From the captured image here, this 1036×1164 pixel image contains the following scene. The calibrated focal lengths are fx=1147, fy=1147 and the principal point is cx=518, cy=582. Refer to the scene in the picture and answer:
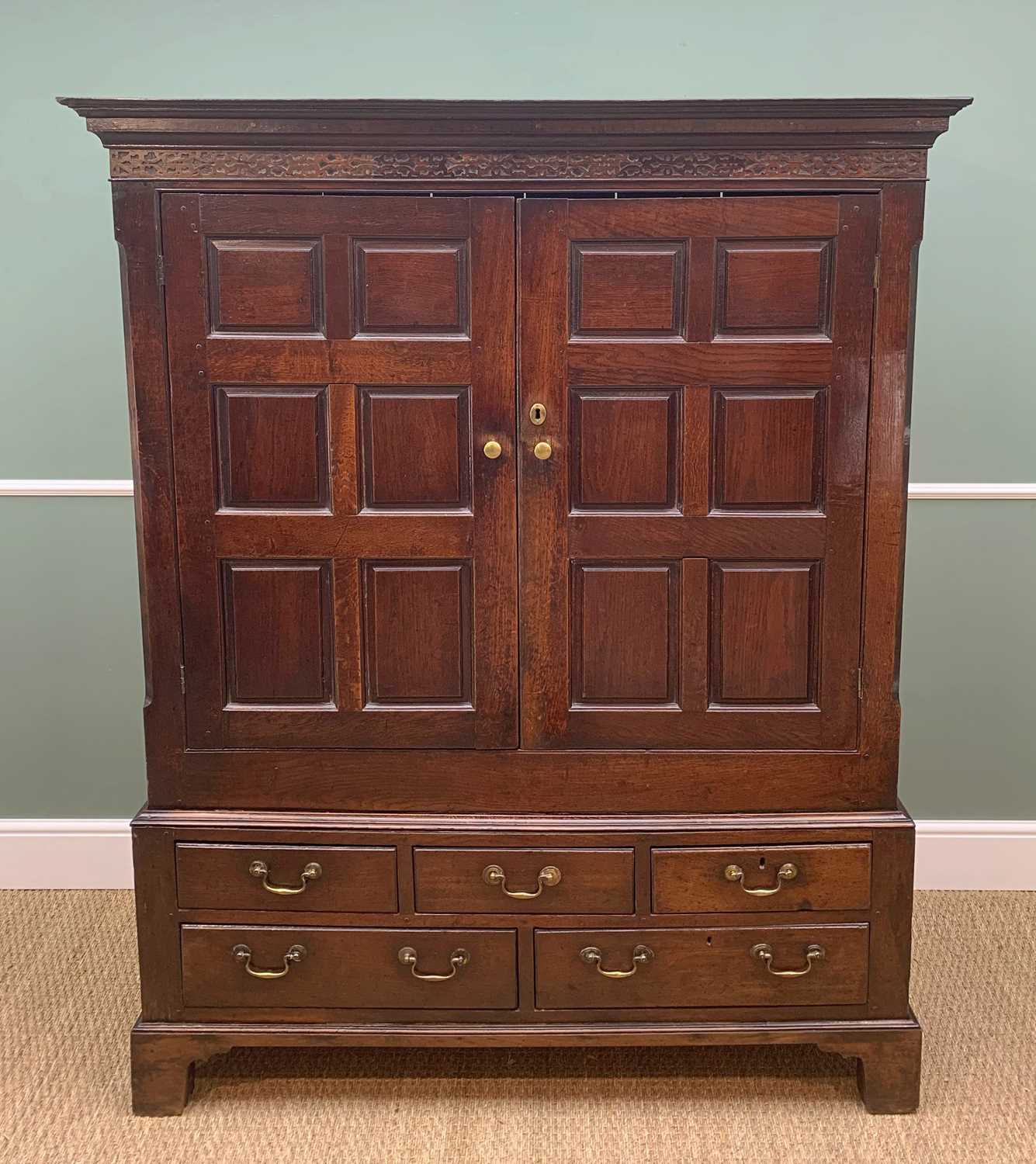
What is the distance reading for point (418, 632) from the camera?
76.0 inches

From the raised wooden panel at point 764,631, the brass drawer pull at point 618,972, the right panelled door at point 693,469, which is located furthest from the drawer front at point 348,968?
the raised wooden panel at point 764,631

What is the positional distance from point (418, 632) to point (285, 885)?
1.63 ft

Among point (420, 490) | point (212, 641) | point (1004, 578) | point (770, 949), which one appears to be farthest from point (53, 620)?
point (1004, 578)

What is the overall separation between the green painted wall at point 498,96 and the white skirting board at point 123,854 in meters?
0.05

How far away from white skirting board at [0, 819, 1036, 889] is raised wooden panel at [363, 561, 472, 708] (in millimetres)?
1192

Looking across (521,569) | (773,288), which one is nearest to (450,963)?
(521,569)

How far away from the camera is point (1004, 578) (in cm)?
271

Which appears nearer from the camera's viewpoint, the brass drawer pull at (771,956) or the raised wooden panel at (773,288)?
the raised wooden panel at (773,288)

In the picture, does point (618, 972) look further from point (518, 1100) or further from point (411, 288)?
point (411, 288)

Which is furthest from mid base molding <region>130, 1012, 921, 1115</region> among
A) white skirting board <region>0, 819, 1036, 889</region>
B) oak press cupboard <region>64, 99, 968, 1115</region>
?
white skirting board <region>0, 819, 1036, 889</region>

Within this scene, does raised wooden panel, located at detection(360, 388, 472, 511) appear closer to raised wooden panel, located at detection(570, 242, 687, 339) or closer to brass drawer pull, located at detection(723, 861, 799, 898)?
raised wooden panel, located at detection(570, 242, 687, 339)

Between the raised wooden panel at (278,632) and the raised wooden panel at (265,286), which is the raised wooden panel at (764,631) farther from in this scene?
the raised wooden panel at (265,286)

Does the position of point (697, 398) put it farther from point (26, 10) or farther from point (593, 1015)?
point (26, 10)

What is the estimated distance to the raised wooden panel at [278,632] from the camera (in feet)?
6.28
